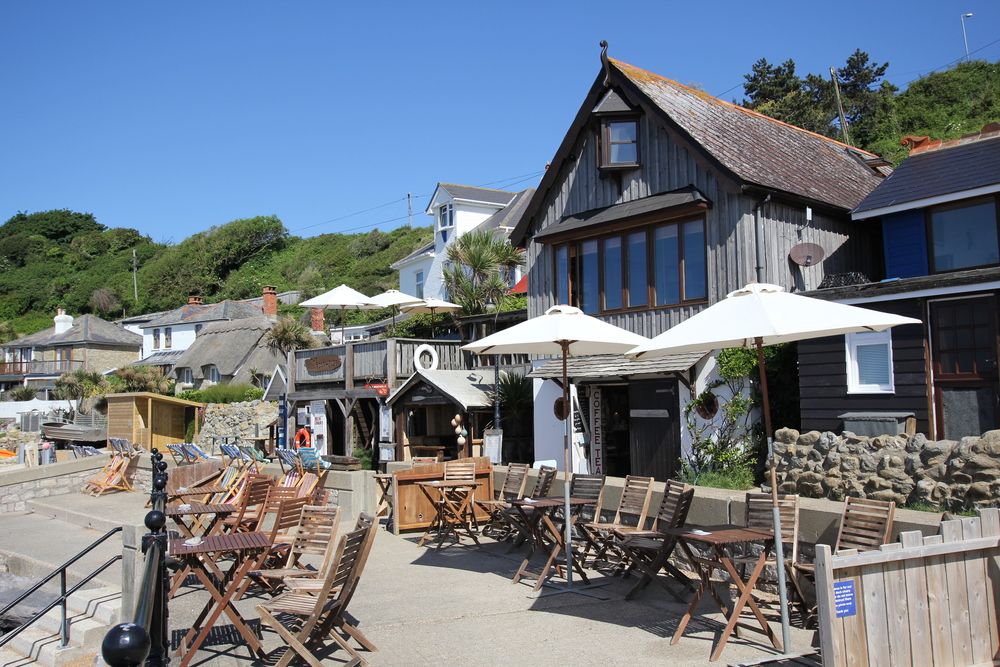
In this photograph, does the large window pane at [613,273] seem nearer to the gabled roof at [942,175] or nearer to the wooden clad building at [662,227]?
the wooden clad building at [662,227]

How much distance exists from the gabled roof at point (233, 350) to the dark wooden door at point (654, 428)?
86.6ft

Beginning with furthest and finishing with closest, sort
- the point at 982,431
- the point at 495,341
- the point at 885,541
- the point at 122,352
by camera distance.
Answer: the point at 122,352, the point at 982,431, the point at 495,341, the point at 885,541

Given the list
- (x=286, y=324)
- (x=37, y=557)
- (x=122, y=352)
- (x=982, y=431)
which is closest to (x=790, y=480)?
(x=982, y=431)

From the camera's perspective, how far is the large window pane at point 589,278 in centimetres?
1500

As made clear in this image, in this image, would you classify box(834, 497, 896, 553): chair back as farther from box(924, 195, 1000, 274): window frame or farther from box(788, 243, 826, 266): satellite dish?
box(788, 243, 826, 266): satellite dish

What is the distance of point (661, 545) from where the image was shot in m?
6.77

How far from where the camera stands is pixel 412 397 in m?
→ 17.6

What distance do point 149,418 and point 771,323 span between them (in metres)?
28.5

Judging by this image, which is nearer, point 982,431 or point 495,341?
point 495,341

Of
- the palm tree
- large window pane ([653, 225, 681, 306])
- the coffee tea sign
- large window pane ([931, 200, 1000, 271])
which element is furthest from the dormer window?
the palm tree

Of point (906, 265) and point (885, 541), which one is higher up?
point (906, 265)

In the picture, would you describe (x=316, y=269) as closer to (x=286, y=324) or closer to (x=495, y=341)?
(x=286, y=324)

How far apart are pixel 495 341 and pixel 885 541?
13.9 ft

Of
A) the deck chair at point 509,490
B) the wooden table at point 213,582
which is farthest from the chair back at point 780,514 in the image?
the wooden table at point 213,582
